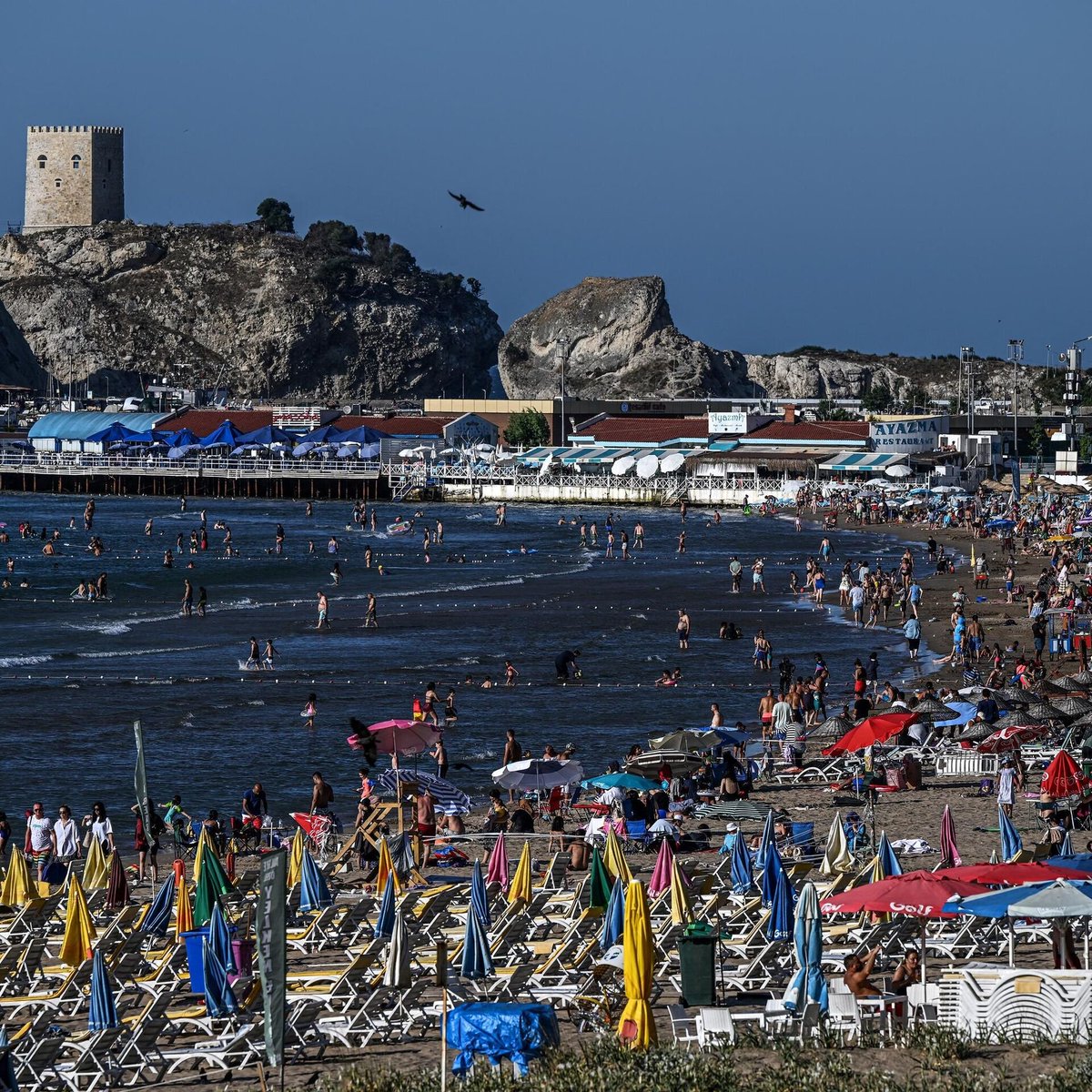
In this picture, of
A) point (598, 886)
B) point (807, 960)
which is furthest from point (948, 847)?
point (807, 960)

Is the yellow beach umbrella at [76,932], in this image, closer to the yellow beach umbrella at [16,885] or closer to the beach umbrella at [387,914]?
the beach umbrella at [387,914]

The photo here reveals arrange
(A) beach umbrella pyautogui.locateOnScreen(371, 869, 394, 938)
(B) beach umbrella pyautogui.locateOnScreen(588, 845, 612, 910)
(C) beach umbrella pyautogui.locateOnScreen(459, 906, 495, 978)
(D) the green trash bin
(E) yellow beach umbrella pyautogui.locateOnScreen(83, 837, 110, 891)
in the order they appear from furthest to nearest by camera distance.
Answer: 1. (E) yellow beach umbrella pyautogui.locateOnScreen(83, 837, 110, 891)
2. (B) beach umbrella pyautogui.locateOnScreen(588, 845, 612, 910)
3. (A) beach umbrella pyautogui.locateOnScreen(371, 869, 394, 938)
4. (C) beach umbrella pyautogui.locateOnScreen(459, 906, 495, 978)
5. (D) the green trash bin


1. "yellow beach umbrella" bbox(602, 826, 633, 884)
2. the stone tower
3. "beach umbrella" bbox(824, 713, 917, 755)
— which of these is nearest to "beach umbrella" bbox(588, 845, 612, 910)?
"yellow beach umbrella" bbox(602, 826, 633, 884)

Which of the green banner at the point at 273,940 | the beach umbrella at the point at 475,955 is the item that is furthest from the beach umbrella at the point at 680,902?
the green banner at the point at 273,940

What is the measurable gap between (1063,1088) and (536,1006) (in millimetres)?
3303

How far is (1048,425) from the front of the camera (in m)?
118

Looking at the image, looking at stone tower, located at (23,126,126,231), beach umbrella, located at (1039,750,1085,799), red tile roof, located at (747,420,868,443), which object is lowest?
beach umbrella, located at (1039,750,1085,799)

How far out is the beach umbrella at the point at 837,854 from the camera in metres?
17.0

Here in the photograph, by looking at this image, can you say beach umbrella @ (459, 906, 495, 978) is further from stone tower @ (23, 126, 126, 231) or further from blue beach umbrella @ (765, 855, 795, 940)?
stone tower @ (23, 126, 126, 231)

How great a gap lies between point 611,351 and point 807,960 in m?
147

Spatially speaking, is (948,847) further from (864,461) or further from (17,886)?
(864,461)

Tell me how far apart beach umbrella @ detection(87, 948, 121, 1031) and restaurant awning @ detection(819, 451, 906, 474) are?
79.3m

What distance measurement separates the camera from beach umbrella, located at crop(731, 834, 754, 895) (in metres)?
16.3

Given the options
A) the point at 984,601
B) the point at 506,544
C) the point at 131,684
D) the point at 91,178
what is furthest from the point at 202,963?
the point at 91,178
